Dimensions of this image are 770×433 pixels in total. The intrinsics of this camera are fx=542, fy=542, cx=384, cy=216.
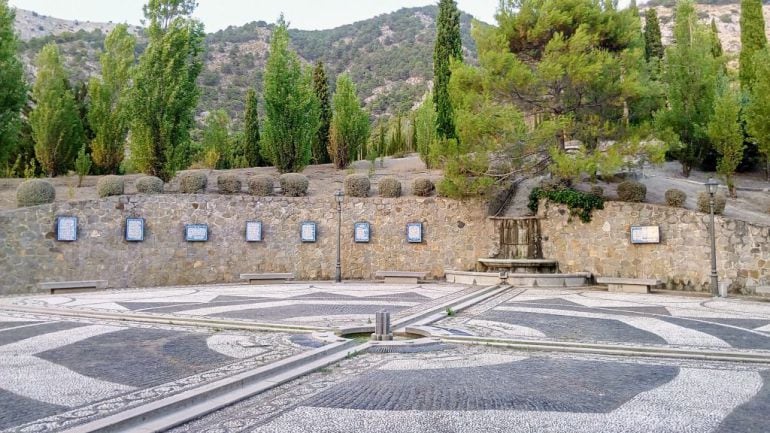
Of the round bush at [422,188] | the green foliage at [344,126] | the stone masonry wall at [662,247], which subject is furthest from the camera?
the green foliage at [344,126]

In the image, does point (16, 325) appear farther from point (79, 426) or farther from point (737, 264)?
point (737, 264)

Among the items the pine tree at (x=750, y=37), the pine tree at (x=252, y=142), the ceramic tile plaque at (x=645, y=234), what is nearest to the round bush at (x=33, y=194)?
the pine tree at (x=252, y=142)

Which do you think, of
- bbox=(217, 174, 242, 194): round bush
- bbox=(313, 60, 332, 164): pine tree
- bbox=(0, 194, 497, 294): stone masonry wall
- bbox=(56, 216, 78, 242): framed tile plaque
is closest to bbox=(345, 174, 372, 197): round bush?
bbox=(0, 194, 497, 294): stone masonry wall

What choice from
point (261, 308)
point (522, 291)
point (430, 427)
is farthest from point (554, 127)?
point (430, 427)

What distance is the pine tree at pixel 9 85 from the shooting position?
17953mm

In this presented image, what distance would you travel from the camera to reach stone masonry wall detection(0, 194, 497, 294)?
1546 centimetres

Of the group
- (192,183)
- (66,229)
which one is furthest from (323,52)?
(66,229)

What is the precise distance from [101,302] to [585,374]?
10490 millimetres

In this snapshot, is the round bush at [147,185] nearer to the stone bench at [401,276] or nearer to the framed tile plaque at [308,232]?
the framed tile plaque at [308,232]

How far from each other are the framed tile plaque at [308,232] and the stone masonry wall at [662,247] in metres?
7.75

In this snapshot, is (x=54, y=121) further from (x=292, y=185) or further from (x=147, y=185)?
(x=292, y=185)

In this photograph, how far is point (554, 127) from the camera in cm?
1675

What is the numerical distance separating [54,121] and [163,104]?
495 cm

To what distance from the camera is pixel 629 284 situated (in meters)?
15.1
